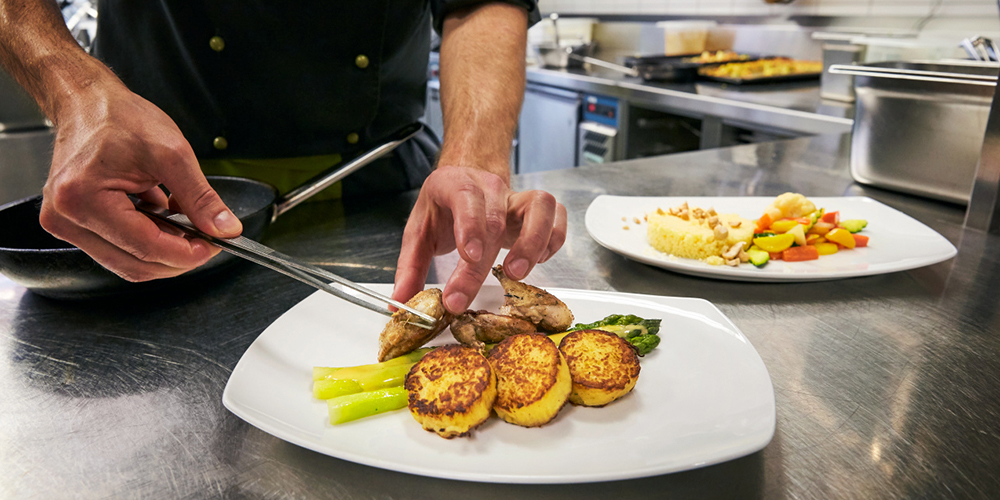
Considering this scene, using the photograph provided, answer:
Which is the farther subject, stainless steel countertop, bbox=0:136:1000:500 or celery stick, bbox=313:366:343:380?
celery stick, bbox=313:366:343:380

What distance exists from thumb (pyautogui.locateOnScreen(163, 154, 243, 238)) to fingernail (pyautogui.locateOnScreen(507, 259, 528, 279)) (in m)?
0.46

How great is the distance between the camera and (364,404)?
0.87m

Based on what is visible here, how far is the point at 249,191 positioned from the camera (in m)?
1.61

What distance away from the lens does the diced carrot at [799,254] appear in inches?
56.7

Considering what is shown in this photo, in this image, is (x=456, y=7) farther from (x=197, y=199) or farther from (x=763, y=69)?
(x=763, y=69)

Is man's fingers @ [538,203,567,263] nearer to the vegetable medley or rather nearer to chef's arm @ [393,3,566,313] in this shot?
chef's arm @ [393,3,566,313]

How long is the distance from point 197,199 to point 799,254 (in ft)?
4.26

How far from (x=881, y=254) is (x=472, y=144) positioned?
1018 millimetres

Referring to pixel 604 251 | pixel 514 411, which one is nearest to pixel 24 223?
pixel 514 411

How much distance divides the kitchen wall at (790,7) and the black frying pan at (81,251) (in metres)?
3.74

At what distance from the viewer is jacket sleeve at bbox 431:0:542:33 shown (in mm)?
1843

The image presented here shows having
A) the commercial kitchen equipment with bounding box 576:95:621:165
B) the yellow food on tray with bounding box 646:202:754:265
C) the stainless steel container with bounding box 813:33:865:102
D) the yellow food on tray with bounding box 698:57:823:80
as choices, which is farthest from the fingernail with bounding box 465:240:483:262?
the yellow food on tray with bounding box 698:57:823:80

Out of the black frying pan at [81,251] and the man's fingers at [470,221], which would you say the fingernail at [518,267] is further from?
the black frying pan at [81,251]

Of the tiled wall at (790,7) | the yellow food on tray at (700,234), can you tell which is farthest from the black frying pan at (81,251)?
the tiled wall at (790,7)
